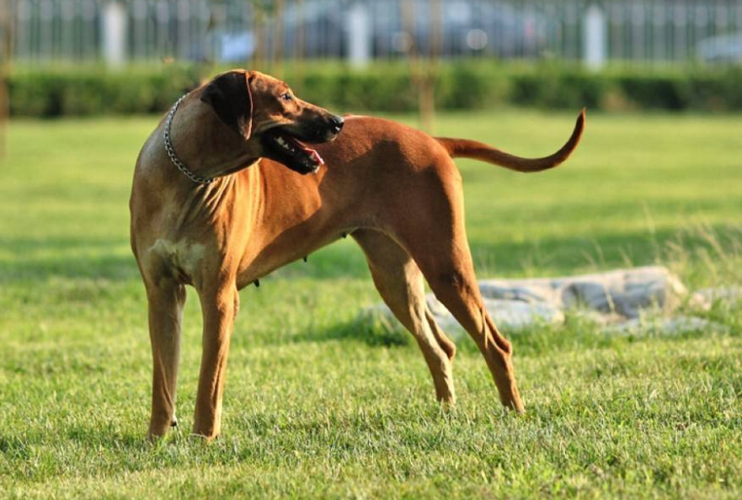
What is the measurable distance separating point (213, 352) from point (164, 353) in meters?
0.35

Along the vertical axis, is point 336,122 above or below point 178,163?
above

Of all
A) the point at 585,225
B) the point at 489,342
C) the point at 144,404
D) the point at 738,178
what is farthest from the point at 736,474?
the point at 738,178

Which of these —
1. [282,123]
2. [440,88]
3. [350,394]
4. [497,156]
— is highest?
[282,123]

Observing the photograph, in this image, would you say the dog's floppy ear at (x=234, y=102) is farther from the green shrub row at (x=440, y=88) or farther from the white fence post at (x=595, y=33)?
the white fence post at (x=595, y=33)

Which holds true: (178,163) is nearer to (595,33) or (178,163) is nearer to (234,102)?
(234,102)

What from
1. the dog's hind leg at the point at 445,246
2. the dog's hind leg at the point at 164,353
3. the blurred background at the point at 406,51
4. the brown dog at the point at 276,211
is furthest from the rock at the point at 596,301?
the blurred background at the point at 406,51

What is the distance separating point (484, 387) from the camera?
7238mm

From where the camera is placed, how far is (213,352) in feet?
19.6

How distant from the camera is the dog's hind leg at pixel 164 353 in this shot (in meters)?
6.14

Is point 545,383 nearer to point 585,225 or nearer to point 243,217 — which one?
point 243,217

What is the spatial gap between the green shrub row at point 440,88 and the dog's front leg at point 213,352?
72.1 feet

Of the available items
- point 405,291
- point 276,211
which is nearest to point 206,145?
point 276,211

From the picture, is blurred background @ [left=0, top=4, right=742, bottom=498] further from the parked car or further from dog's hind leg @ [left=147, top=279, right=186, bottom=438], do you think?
the parked car

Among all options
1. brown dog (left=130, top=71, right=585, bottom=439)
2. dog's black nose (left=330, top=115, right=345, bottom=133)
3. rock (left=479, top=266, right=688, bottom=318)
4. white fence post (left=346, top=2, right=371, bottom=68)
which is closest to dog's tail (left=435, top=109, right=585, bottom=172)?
brown dog (left=130, top=71, right=585, bottom=439)
